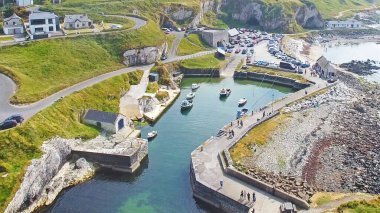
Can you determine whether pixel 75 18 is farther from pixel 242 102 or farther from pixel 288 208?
pixel 288 208

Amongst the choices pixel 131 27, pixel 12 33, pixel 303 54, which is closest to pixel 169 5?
pixel 131 27

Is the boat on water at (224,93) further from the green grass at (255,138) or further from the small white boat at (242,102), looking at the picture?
the green grass at (255,138)

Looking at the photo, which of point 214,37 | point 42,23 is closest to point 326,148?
point 214,37

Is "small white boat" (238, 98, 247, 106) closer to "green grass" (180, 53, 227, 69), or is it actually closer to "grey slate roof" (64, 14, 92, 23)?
"green grass" (180, 53, 227, 69)

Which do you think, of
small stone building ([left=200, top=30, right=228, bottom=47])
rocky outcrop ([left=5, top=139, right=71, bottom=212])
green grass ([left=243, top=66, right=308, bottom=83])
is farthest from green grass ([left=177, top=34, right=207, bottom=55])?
rocky outcrop ([left=5, top=139, right=71, bottom=212])

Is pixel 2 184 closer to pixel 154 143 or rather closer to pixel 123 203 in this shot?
pixel 123 203

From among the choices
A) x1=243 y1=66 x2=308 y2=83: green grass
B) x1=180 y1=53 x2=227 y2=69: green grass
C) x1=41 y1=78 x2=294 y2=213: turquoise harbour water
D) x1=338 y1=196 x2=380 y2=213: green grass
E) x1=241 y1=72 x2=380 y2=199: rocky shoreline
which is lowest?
x1=41 y1=78 x2=294 y2=213: turquoise harbour water

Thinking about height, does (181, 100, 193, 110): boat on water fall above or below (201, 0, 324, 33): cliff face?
below
